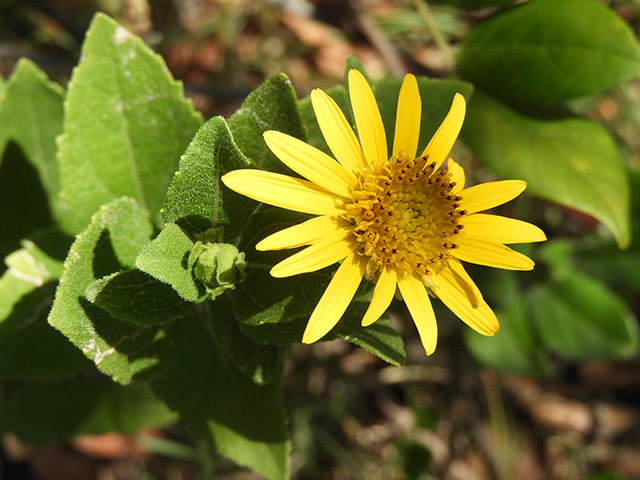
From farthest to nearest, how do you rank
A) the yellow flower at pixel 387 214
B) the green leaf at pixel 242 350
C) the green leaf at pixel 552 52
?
the green leaf at pixel 552 52, the green leaf at pixel 242 350, the yellow flower at pixel 387 214

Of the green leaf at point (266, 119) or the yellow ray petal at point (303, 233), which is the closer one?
the yellow ray petal at point (303, 233)

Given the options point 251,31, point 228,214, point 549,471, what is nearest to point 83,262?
point 228,214

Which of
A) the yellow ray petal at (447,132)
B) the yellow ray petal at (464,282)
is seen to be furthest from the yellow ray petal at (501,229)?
the yellow ray petal at (447,132)

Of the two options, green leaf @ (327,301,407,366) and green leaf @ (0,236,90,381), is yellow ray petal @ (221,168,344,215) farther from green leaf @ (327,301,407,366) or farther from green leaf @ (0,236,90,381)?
green leaf @ (0,236,90,381)

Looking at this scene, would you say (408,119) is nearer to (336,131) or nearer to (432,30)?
(336,131)

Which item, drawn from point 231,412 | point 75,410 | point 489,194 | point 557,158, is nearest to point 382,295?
point 489,194

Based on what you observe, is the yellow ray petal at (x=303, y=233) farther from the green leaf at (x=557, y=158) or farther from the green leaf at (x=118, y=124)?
the green leaf at (x=557, y=158)

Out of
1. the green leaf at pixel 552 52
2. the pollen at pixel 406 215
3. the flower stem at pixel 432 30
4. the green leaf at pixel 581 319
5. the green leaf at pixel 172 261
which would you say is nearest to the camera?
the green leaf at pixel 172 261
